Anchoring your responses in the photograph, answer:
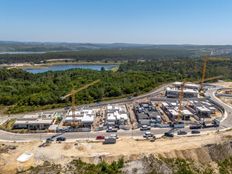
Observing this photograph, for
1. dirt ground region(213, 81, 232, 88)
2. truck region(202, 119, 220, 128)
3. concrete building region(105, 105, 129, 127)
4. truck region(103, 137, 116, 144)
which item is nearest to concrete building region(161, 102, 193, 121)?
truck region(202, 119, 220, 128)

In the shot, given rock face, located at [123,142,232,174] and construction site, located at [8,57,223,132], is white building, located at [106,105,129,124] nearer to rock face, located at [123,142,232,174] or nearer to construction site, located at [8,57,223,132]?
construction site, located at [8,57,223,132]

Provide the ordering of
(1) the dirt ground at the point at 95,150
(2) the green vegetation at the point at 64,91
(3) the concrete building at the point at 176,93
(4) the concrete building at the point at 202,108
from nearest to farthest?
(1) the dirt ground at the point at 95,150 → (4) the concrete building at the point at 202,108 → (2) the green vegetation at the point at 64,91 → (3) the concrete building at the point at 176,93

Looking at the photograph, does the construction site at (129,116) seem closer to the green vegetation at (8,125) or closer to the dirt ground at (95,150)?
the green vegetation at (8,125)

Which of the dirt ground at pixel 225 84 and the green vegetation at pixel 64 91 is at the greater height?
the green vegetation at pixel 64 91

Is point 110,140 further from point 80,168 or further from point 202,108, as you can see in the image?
point 202,108

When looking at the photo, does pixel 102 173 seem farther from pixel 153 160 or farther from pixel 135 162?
pixel 153 160

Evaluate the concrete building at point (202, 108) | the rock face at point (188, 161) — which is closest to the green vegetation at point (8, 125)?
the rock face at point (188, 161)

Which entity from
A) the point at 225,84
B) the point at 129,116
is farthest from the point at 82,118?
the point at 225,84

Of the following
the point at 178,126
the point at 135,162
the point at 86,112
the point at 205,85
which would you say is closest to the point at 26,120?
the point at 86,112
